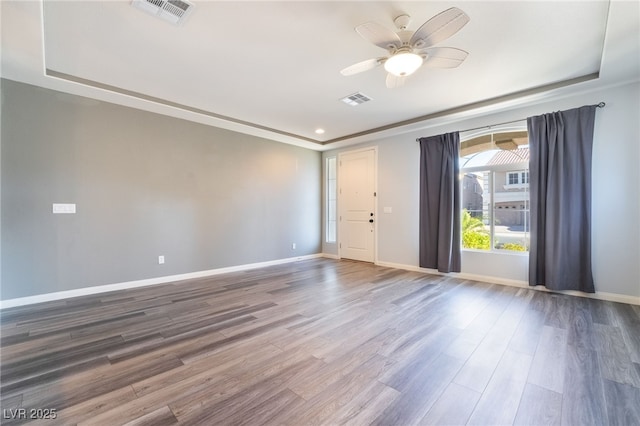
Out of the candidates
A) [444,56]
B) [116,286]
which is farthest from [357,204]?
[116,286]

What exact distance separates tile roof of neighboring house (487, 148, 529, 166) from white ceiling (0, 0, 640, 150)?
0.87 m

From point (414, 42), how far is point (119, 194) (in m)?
4.47

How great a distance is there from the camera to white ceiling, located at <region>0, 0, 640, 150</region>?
235cm

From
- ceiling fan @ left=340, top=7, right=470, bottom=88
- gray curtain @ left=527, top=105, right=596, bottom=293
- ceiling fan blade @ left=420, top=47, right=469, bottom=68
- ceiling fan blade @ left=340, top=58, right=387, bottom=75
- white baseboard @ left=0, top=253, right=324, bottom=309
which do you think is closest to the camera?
ceiling fan @ left=340, top=7, right=470, bottom=88

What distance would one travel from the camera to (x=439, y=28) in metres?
2.14

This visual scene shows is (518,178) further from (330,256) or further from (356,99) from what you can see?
(330,256)

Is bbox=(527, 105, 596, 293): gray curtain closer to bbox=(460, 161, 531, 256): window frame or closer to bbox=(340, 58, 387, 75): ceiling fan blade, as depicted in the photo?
bbox=(460, 161, 531, 256): window frame

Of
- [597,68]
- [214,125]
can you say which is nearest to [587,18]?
[597,68]

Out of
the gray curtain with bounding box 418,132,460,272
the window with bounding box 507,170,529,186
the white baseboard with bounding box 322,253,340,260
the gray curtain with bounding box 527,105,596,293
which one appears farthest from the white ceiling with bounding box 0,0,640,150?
the white baseboard with bounding box 322,253,340,260

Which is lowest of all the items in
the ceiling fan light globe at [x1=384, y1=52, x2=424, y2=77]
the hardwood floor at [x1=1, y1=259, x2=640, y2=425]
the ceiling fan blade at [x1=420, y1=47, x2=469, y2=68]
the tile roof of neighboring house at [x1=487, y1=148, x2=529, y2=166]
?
the hardwood floor at [x1=1, y1=259, x2=640, y2=425]

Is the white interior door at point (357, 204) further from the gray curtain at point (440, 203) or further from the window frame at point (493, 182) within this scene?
the window frame at point (493, 182)

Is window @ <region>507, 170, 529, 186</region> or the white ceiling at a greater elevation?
the white ceiling

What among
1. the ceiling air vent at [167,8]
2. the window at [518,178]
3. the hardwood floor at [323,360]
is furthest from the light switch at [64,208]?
the window at [518,178]

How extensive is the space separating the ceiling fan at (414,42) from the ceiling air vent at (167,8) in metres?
1.53
